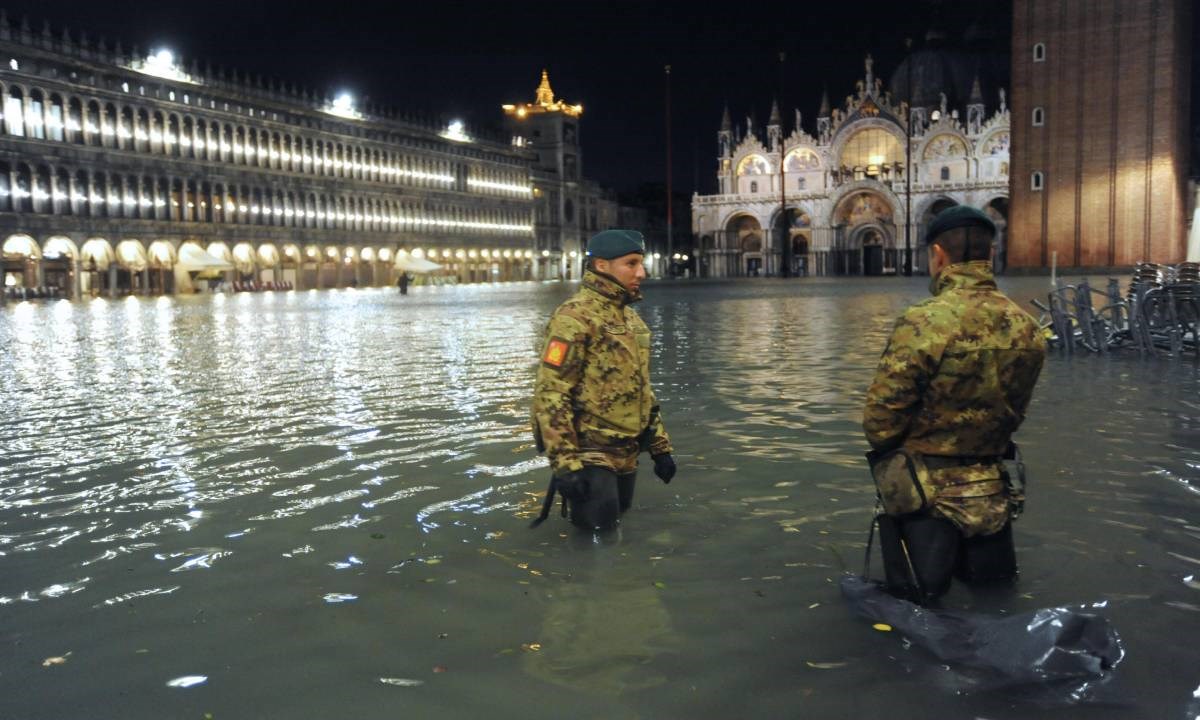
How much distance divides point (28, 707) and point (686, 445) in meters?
5.32

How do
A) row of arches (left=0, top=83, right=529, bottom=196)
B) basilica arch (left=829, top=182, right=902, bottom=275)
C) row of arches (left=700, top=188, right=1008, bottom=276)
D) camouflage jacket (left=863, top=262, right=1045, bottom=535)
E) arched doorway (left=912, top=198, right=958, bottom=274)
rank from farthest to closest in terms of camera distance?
basilica arch (left=829, top=182, right=902, bottom=275)
row of arches (left=700, top=188, right=1008, bottom=276)
arched doorway (left=912, top=198, right=958, bottom=274)
row of arches (left=0, top=83, right=529, bottom=196)
camouflage jacket (left=863, top=262, right=1045, bottom=535)

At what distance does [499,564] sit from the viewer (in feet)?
16.6

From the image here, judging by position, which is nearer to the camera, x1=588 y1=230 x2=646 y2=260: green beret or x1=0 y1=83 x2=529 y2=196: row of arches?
x1=588 y1=230 x2=646 y2=260: green beret

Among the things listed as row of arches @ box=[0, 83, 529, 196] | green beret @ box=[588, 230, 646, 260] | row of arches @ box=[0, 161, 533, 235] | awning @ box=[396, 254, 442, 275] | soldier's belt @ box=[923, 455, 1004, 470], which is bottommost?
soldier's belt @ box=[923, 455, 1004, 470]

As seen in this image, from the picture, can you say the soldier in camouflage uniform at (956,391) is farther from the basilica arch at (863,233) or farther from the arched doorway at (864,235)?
the arched doorway at (864,235)

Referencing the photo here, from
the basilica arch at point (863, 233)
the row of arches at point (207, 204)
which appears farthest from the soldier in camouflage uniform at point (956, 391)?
the basilica arch at point (863, 233)

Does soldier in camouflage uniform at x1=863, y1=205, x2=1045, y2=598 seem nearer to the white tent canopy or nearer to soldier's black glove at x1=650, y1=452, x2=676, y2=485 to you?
soldier's black glove at x1=650, y1=452, x2=676, y2=485

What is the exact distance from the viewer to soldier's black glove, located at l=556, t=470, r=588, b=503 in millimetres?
4863

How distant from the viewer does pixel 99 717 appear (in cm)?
351

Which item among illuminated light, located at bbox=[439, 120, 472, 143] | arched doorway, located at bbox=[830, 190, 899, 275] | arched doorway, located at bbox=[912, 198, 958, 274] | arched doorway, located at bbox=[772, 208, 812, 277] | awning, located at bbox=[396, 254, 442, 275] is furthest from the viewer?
arched doorway, located at bbox=[772, 208, 812, 277]

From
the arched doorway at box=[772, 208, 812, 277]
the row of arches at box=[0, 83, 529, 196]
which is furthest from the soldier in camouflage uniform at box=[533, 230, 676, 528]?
the arched doorway at box=[772, 208, 812, 277]

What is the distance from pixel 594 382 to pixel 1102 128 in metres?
55.9

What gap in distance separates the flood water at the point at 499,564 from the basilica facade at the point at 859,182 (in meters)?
82.7

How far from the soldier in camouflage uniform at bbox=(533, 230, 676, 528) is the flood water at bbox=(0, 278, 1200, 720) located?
0.42 meters
